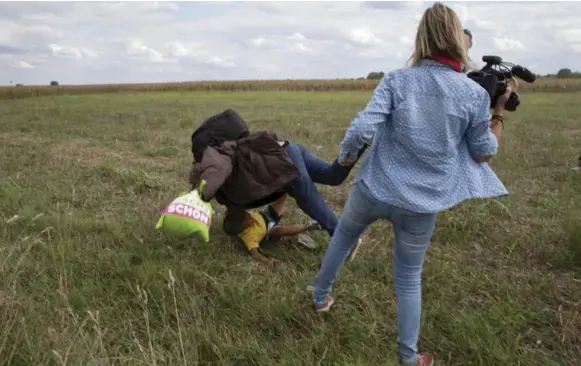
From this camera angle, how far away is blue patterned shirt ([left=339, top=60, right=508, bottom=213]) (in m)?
2.48

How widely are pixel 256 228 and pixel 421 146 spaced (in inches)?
77.8

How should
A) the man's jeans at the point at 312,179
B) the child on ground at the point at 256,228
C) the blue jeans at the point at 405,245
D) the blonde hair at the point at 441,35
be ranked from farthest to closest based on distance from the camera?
the child on ground at the point at 256,228
the man's jeans at the point at 312,179
the blue jeans at the point at 405,245
the blonde hair at the point at 441,35

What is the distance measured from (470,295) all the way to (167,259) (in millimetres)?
2077

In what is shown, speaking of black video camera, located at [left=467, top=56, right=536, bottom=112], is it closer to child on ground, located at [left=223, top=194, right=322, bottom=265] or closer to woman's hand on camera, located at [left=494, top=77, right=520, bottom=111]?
woman's hand on camera, located at [left=494, top=77, right=520, bottom=111]

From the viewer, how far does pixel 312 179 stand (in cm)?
421

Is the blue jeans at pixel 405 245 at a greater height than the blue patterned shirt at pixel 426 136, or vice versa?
the blue patterned shirt at pixel 426 136

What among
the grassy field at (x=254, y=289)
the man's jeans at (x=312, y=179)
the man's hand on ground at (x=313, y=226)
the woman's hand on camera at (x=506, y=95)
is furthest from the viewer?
the man's hand on ground at (x=313, y=226)

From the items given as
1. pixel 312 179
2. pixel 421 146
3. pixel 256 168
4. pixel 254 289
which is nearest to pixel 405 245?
pixel 421 146

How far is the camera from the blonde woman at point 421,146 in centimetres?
248

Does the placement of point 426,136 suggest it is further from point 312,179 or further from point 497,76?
point 312,179

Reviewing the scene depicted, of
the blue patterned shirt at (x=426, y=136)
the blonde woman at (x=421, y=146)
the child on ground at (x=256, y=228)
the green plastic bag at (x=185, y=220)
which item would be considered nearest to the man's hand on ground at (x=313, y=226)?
the child on ground at (x=256, y=228)

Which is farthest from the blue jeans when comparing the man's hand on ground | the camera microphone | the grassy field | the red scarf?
the man's hand on ground

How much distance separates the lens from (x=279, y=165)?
12.6 ft

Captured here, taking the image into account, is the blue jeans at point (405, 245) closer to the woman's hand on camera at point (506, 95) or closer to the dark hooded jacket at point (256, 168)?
the woman's hand on camera at point (506, 95)
